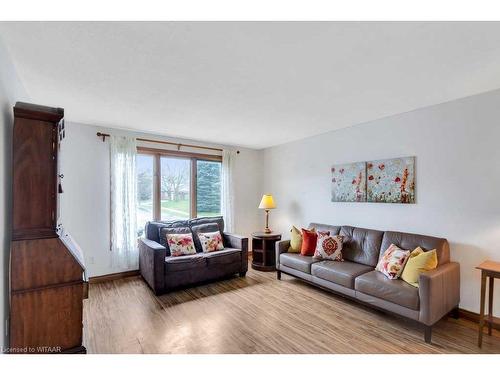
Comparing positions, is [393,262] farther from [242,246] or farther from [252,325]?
[242,246]

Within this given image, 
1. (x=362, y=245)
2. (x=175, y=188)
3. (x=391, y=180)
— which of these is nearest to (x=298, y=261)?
(x=362, y=245)

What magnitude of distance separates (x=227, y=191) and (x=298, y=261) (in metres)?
2.08

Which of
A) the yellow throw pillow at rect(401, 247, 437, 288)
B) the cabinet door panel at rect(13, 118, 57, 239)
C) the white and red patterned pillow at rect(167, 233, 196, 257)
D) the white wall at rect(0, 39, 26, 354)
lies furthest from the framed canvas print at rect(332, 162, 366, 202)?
the white wall at rect(0, 39, 26, 354)

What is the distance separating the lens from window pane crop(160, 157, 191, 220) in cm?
423

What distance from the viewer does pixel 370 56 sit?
5.76 ft

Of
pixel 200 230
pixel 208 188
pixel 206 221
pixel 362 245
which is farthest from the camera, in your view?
pixel 208 188

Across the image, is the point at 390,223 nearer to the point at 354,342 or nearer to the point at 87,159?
the point at 354,342

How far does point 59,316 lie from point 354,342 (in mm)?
2353

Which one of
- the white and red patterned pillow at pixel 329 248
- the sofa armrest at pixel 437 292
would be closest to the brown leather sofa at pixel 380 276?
the sofa armrest at pixel 437 292

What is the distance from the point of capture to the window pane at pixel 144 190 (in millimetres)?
3975

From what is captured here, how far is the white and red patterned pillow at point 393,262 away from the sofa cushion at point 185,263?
2296 mm

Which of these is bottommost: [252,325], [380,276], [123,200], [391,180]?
[252,325]

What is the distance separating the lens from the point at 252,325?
241cm
